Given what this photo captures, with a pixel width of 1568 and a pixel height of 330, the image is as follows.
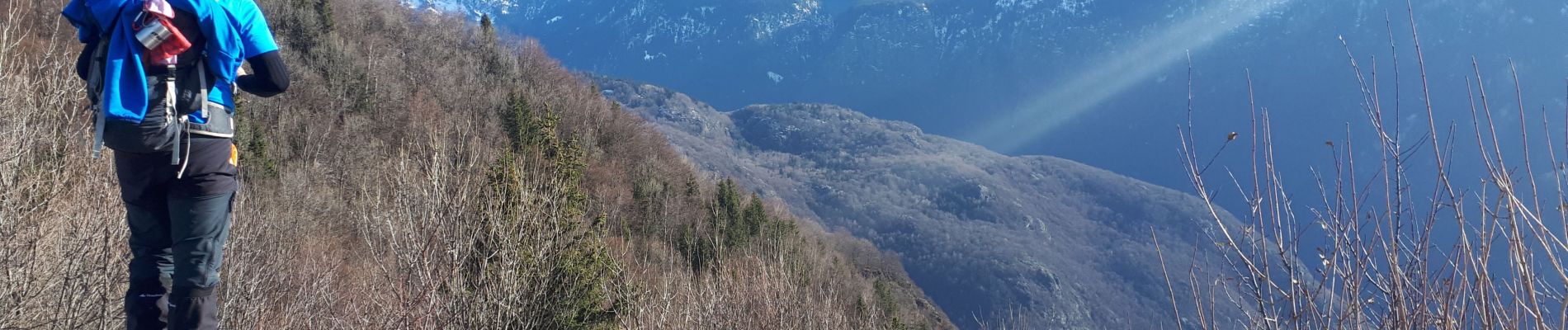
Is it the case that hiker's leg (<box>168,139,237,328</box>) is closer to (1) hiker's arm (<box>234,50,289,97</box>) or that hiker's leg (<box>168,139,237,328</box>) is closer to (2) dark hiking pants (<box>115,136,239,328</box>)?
(2) dark hiking pants (<box>115,136,239,328</box>)

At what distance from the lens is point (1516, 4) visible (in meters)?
199

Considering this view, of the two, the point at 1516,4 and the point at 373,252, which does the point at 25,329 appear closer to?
the point at 373,252

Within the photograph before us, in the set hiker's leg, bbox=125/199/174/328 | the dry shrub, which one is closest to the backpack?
hiker's leg, bbox=125/199/174/328

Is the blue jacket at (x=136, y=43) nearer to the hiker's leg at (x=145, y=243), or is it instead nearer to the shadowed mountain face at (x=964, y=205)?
the hiker's leg at (x=145, y=243)

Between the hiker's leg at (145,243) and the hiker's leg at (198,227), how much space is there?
60 millimetres

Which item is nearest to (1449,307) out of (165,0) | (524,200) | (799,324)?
(165,0)

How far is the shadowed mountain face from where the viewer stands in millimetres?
119625

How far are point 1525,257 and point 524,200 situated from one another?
651cm

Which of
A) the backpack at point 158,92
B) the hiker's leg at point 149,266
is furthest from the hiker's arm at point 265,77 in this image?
the hiker's leg at point 149,266

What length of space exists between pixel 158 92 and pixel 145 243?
668mm

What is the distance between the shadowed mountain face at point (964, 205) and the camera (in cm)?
11962

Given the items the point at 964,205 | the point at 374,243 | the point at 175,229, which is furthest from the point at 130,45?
the point at 964,205

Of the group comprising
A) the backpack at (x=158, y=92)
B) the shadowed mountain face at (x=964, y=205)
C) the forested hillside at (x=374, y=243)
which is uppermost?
the backpack at (x=158, y=92)

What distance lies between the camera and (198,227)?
314cm
